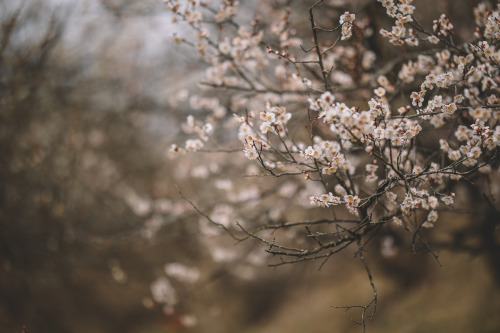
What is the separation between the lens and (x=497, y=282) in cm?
543

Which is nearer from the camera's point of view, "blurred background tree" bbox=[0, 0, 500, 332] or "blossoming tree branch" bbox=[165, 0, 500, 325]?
"blossoming tree branch" bbox=[165, 0, 500, 325]

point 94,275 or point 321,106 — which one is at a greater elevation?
point 94,275

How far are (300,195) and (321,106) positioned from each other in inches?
109

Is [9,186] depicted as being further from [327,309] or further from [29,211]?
[327,309]

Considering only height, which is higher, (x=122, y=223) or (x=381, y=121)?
(x=122, y=223)

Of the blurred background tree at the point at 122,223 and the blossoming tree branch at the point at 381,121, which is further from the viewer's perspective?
the blurred background tree at the point at 122,223

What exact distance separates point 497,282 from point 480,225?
1.90 m

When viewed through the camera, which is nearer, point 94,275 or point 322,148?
point 322,148

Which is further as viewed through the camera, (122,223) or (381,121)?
(122,223)

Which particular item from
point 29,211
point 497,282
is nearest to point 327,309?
point 497,282

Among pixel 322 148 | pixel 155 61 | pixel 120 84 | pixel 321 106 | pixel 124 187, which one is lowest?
pixel 322 148

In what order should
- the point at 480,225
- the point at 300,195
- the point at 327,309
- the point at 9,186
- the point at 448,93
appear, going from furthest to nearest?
the point at 327,309 → the point at 9,186 → the point at 300,195 → the point at 480,225 → the point at 448,93

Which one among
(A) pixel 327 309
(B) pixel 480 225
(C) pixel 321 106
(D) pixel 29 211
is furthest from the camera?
(A) pixel 327 309

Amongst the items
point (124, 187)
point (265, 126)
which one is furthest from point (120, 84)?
point (265, 126)
